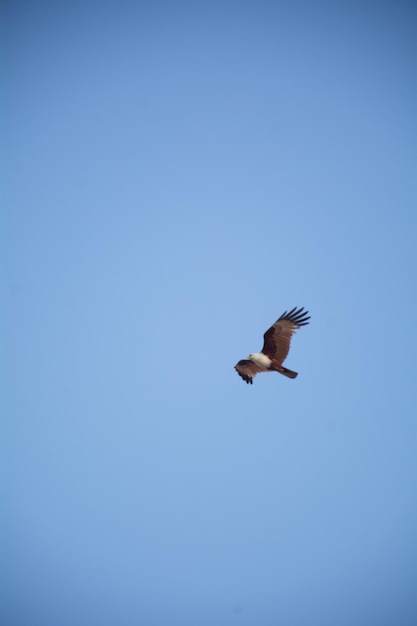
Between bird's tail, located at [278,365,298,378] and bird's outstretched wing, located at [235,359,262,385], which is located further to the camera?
bird's outstretched wing, located at [235,359,262,385]

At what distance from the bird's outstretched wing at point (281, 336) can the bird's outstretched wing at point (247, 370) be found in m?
0.67

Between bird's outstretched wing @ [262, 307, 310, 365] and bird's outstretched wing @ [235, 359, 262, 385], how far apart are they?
67 centimetres

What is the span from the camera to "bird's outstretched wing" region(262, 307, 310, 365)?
1672cm

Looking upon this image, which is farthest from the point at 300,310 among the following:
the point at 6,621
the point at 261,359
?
the point at 6,621

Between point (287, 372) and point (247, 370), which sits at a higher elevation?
point (247, 370)

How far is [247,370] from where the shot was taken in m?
17.5

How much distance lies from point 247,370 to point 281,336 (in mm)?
1604

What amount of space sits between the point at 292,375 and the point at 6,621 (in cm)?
4307

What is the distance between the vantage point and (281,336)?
16.8 m

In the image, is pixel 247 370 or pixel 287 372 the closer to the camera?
pixel 287 372

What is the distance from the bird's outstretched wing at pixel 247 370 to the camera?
17281 millimetres

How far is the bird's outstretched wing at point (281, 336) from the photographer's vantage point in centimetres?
1672

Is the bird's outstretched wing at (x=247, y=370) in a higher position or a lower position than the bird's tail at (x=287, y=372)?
higher

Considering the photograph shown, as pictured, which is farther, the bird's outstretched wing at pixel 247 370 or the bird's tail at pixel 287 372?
the bird's outstretched wing at pixel 247 370
